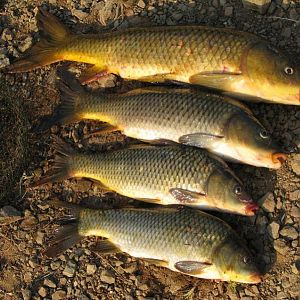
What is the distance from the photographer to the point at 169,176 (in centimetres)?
398

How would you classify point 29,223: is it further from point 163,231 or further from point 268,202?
point 268,202

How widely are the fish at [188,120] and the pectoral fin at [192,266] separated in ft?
2.71

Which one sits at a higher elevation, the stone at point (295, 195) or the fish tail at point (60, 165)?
the stone at point (295, 195)

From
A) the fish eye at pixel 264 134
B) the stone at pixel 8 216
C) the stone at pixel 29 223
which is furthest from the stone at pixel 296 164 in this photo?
the stone at pixel 8 216

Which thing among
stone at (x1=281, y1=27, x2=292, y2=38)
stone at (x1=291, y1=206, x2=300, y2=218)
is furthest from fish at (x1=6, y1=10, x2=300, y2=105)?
stone at (x1=291, y1=206, x2=300, y2=218)

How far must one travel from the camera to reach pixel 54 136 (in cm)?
464

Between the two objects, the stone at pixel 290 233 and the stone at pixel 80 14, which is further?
the stone at pixel 80 14

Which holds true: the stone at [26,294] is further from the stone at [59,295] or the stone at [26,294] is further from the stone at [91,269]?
the stone at [91,269]

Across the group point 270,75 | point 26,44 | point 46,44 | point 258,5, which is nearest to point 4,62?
point 26,44

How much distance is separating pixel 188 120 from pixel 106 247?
48.2 inches

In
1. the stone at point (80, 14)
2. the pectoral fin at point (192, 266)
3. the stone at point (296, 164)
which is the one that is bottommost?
the pectoral fin at point (192, 266)

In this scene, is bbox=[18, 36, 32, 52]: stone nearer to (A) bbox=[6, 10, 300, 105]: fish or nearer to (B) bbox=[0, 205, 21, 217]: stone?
(A) bbox=[6, 10, 300, 105]: fish

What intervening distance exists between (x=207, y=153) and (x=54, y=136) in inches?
56.1

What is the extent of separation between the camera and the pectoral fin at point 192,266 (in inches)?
151
